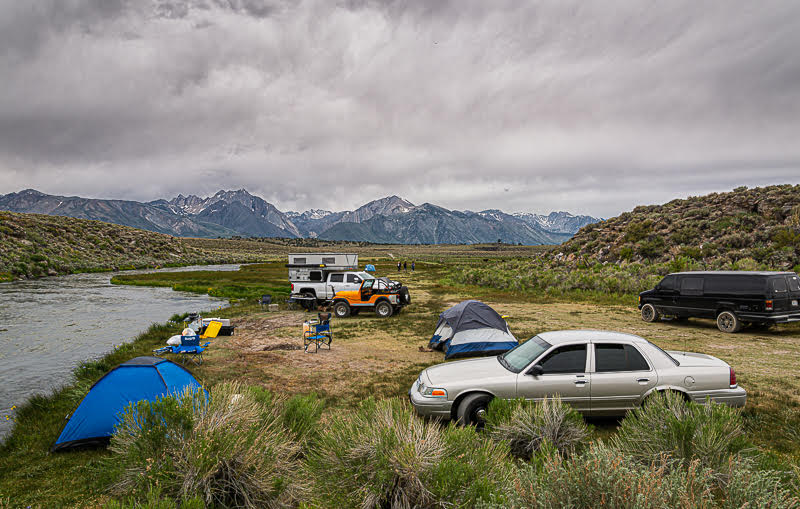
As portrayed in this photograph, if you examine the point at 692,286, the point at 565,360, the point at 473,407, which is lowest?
the point at 473,407

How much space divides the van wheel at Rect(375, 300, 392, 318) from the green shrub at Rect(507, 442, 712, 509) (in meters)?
16.4

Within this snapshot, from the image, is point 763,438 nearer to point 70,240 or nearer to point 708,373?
point 708,373

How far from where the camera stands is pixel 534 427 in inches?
213

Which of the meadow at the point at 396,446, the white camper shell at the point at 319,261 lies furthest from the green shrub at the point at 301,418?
the white camper shell at the point at 319,261

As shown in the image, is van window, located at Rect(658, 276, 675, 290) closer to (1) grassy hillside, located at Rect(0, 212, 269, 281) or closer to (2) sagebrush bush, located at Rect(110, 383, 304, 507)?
(2) sagebrush bush, located at Rect(110, 383, 304, 507)

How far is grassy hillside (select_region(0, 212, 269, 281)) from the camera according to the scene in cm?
4509

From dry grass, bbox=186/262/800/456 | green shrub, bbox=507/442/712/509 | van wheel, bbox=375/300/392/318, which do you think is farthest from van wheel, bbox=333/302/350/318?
green shrub, bbox=507/442/712/509

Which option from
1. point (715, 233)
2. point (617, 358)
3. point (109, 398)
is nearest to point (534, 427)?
point (617, 358)

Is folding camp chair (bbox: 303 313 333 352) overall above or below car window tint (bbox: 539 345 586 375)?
below

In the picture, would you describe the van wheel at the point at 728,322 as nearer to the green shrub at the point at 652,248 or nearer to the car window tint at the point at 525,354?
the car window tint at the point at 525,354

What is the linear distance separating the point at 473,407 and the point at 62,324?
21.7 meters

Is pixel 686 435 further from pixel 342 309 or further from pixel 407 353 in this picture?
pixel 342 309

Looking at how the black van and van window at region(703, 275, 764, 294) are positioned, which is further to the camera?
van window at region(703, 275, 764, 294)

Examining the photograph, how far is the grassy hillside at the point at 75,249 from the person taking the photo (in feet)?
148
